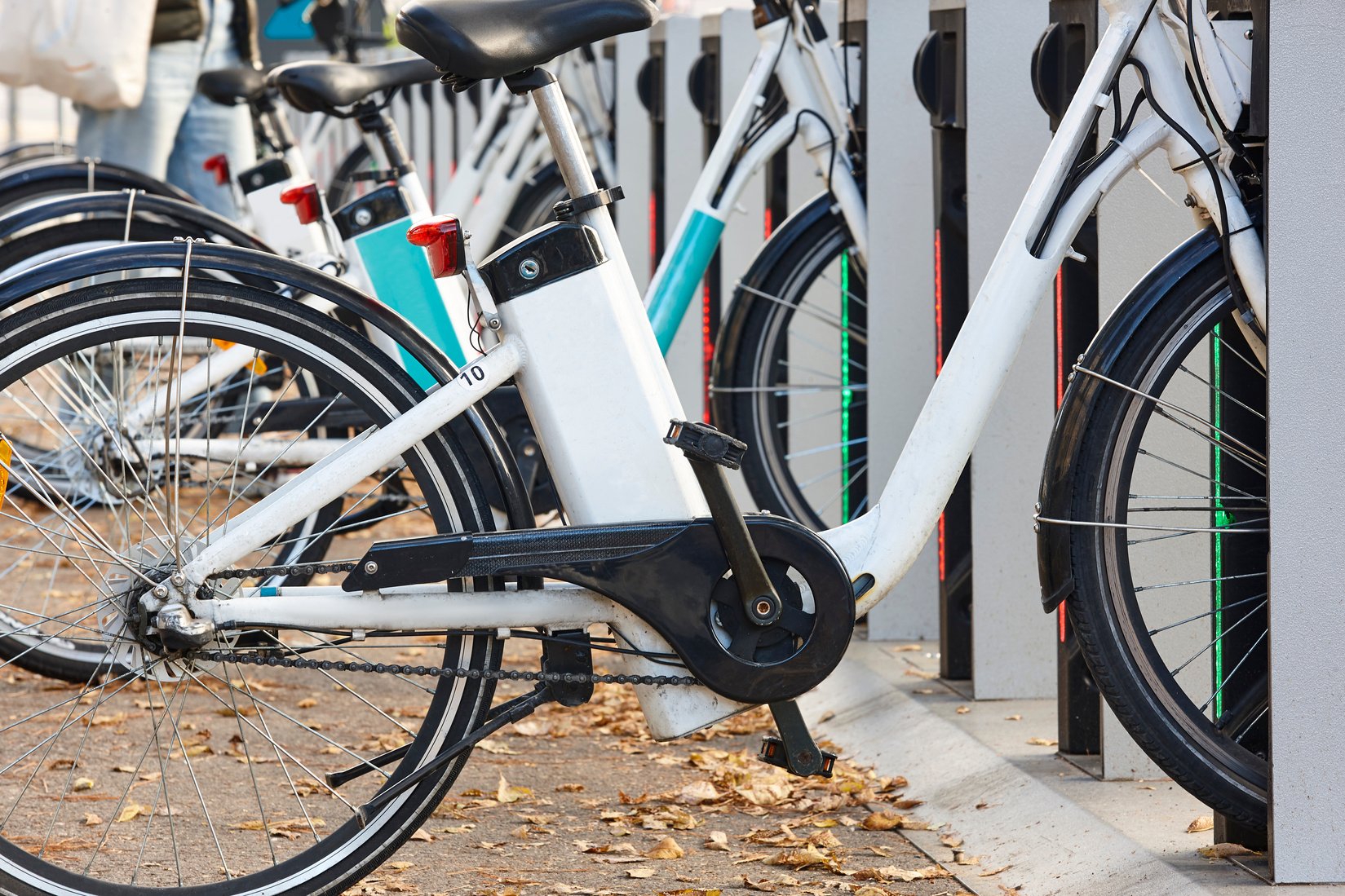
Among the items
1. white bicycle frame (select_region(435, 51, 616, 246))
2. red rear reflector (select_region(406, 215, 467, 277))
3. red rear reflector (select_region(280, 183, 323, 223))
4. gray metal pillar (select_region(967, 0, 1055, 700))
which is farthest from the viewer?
white bicycle frame (select_region(435, 51, 616, 246))

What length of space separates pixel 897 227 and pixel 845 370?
0.49 metres

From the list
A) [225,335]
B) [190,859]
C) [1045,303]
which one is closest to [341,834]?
[190,859]

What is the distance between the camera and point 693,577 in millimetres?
2467

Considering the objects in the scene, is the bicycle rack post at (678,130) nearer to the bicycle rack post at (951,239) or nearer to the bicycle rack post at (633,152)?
the bicycle rack post at (633,152)

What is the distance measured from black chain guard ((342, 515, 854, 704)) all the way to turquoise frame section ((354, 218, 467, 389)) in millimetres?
1632

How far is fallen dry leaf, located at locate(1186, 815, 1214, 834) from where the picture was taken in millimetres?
2734

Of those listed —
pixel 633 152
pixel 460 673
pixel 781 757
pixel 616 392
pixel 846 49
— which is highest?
pixel 633 152

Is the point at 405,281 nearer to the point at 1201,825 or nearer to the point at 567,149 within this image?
the point at 567,149

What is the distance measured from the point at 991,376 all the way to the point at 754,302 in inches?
71.3

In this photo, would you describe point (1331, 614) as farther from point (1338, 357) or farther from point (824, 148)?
→ point (824, 148)

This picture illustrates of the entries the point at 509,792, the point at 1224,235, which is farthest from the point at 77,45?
the point at 1224,235

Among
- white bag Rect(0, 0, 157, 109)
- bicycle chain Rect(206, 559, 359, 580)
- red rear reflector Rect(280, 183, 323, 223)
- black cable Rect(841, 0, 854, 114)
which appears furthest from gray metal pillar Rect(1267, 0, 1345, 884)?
white bag Rect(0, 0, 157, 109)

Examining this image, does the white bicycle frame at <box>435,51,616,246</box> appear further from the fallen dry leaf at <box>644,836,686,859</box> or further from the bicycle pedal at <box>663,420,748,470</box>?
the bicycle pedal at <box>663,420,748,470</box>

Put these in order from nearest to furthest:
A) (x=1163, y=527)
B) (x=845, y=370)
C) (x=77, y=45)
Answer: (x=1163, y=527) → (x=845, y=370) → (x=77, y=45)
